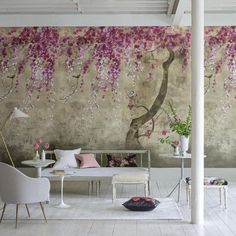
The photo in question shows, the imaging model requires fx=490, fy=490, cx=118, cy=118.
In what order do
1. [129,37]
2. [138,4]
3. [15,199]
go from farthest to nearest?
1. [129,37]
2. [138,4]
3. [15,199]

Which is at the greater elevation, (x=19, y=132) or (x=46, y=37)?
(x=46, y=37)

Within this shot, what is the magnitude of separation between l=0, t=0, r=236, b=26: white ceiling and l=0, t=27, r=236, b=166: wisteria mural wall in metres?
0.26

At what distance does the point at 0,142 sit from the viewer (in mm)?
11242

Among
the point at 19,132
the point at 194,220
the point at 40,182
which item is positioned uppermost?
the point at 19,132

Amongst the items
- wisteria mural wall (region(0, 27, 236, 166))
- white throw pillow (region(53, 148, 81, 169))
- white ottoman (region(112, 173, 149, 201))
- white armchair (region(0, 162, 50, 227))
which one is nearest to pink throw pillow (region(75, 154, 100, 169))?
white throw pillow (region(53, 148, 81, 169))

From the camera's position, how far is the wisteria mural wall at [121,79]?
11133 millimetres

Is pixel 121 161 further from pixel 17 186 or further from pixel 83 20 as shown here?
pixel 17 186

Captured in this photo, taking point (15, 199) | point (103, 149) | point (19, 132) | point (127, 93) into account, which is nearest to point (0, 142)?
point (19, 132)

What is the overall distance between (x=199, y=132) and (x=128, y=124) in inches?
167

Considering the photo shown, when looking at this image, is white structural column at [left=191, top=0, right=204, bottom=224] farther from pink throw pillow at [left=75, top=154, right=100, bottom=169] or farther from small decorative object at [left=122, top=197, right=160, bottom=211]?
pink throw pillow at [left=75, top=154, right=100, bottom=169]

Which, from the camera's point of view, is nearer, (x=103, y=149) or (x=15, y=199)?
(x=15, y=199)

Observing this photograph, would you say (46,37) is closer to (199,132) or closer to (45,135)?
(45,135)

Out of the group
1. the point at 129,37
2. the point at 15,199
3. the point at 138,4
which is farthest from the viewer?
the point at 129,37

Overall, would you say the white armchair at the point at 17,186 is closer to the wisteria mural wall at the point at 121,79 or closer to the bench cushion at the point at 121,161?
the bench cushion at the point at 121,161
